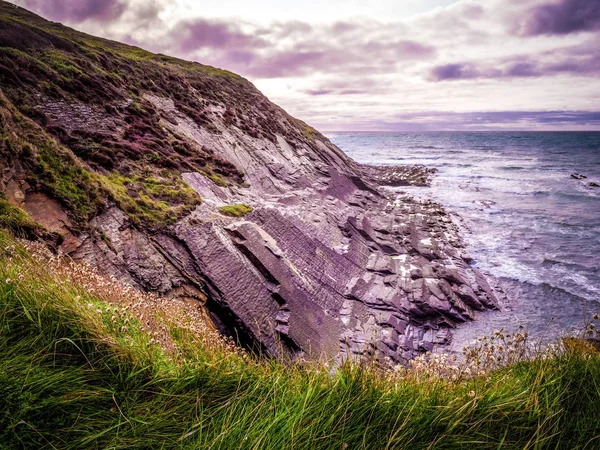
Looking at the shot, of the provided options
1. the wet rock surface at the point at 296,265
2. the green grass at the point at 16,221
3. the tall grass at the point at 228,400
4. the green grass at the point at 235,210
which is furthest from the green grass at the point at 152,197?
the tall grass at the point at 228,400

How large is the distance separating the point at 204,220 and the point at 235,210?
2.13 metres

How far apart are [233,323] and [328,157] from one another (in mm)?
29998

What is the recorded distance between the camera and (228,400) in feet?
8.51

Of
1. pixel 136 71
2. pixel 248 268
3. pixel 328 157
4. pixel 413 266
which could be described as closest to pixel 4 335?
pixel 248 268

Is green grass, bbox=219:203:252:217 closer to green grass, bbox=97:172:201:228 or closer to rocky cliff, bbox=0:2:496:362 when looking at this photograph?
rocky cliff, bbox=0:2:496:362

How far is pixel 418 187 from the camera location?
4419cm

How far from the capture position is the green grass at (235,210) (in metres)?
14.1

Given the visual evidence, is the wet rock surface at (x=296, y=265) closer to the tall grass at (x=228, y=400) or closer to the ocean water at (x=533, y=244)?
the tall grass at (x=228, y=400)

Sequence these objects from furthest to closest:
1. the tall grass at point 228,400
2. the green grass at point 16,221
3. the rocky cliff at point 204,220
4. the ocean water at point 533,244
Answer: the ocean water at point 533,244
the rocky cliff at point 204,220
the green grass at point 16,221
the tall grass at point 228,400

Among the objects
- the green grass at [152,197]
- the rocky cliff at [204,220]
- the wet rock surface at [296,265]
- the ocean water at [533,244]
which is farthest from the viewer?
the ocean water at [533,244]

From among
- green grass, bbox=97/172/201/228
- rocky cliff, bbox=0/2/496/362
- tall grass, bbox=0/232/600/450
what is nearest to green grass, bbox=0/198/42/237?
rocky cliff, bbox=0/2/496/362

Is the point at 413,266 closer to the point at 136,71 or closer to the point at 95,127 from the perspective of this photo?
the point at 95,127

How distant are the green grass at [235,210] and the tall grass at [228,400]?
1099cm

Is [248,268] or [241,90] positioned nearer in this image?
[248,268]
